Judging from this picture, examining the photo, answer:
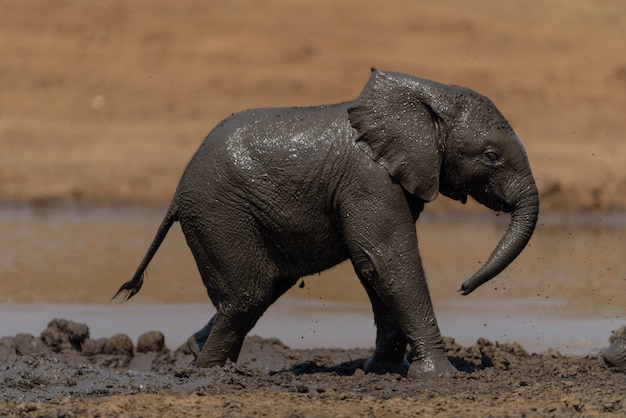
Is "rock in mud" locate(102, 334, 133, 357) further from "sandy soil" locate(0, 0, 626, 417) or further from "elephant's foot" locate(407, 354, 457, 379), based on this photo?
"sandy soil" locate(0, 0, 626, 417)

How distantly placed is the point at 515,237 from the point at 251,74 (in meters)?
22.8

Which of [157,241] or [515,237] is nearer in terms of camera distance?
[515,237]

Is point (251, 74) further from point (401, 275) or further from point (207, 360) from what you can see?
point (401, 275)

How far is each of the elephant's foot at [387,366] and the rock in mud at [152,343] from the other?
2.30 metres

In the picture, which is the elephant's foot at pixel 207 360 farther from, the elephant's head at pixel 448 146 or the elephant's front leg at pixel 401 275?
the elephant's head at pixel 448 146

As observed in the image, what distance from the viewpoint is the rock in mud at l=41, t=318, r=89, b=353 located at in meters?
11.1

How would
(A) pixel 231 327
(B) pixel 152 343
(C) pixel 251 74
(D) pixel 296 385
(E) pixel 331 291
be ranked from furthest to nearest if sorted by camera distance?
1. (C) pixel 251 74
2. (E) pixel 331 291
3. (B) pixel 152 343
4. (A) pixel 231 327
5. (D) pixel 296 385

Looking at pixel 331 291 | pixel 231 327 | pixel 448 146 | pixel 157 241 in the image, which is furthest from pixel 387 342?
pixel 331 291

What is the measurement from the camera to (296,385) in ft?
28.0

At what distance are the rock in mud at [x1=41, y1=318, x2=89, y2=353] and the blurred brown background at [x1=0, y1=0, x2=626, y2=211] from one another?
1374 cm

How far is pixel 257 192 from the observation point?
9047mm

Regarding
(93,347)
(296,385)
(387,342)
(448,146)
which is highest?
(448,146)

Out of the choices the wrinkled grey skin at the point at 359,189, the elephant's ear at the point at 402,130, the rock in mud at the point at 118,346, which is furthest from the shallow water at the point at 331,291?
the elephant's ear at the point at 402,130

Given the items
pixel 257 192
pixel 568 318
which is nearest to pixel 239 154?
pixel 257 192
